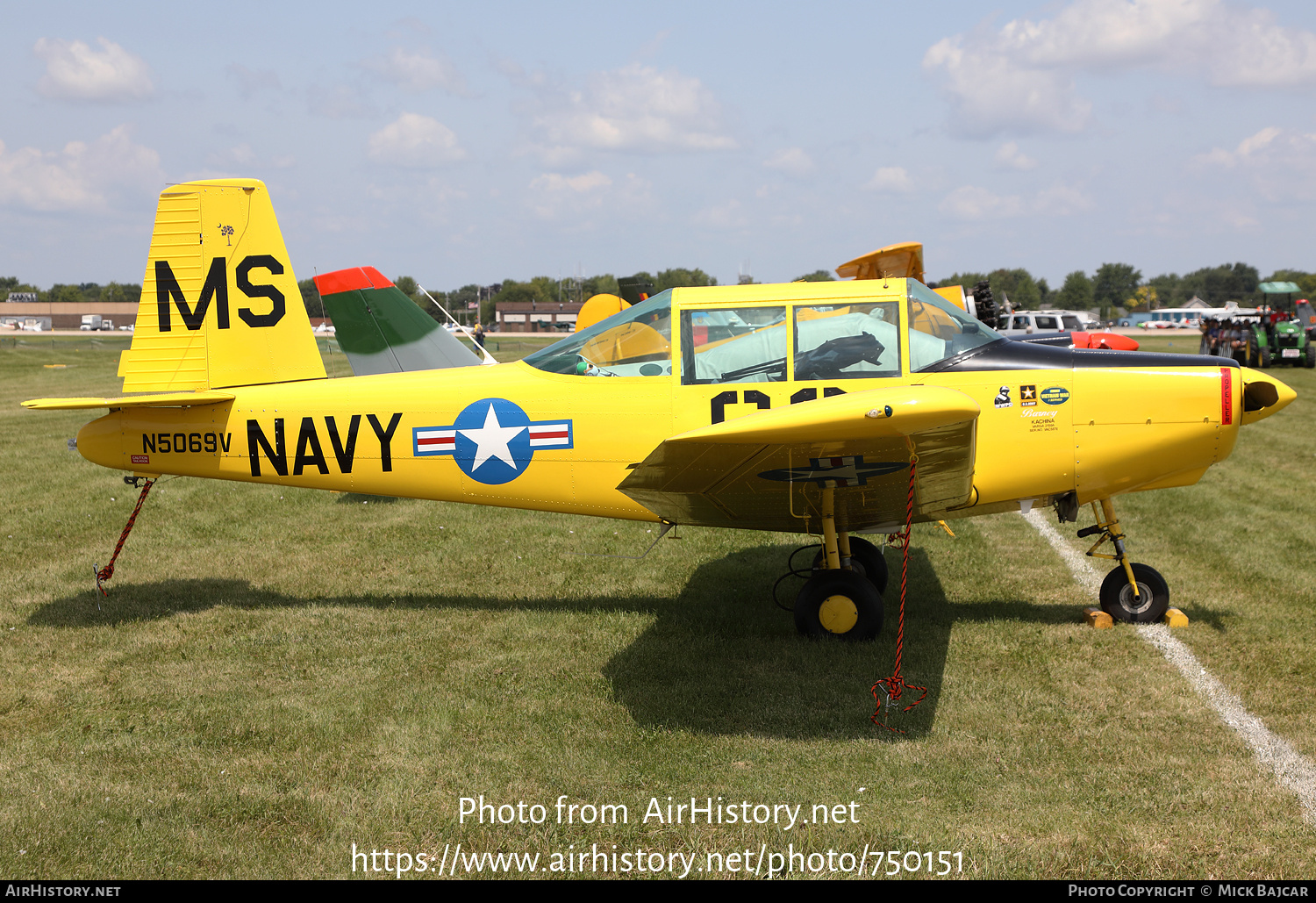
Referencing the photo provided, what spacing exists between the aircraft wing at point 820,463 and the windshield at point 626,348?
928 mm

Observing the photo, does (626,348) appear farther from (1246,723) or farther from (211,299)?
(1246,723)

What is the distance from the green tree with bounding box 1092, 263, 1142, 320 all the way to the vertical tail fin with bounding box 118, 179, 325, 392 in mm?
198639

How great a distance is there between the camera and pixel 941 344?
5773mm

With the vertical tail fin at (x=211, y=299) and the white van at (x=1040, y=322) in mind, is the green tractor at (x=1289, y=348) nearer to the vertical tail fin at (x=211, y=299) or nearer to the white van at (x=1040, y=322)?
the white van at (x=1040, y=322)

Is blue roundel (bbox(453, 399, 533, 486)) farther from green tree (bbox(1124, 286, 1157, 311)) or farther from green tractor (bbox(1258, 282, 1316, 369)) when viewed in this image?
green tree (bbox(1124, 286, 1157, 311))

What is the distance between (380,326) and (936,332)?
7.45 metres

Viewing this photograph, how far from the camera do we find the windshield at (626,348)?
6.02 metres

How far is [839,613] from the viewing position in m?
5.92

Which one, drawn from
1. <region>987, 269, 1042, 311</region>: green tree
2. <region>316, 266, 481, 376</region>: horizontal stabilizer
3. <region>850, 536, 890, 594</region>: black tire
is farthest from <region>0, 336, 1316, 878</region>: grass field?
<region>987, 269, 1042, 311</region>: green tree

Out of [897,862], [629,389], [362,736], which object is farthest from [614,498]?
[897,862]

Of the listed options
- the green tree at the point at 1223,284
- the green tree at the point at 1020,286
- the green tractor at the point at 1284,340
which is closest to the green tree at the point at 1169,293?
the green tree at the point at 1223,284

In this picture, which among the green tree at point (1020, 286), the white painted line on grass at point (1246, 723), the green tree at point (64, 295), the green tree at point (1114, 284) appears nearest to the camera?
the white painted line on grass at point (1246, 723)

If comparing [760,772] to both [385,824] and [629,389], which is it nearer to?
[385,824]
